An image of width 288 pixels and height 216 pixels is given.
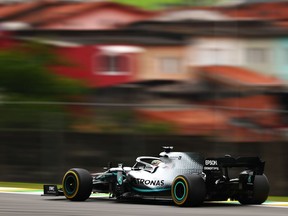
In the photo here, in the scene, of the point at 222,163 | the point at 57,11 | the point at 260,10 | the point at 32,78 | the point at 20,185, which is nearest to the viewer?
the point at 222,163

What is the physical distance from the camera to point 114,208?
1355cm

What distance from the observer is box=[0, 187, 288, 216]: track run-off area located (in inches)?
499

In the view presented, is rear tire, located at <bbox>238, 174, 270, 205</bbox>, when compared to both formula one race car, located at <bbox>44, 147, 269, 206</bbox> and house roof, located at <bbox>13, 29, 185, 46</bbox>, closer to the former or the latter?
formula one race car, located at <bbox>44, 147, 269, 206</bbox>

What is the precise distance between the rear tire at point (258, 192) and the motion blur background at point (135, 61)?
950 cm

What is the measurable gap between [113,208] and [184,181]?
115cm

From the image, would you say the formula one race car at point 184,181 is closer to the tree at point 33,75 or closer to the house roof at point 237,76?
the tree at point 33,75

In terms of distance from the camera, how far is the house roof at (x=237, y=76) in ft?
105

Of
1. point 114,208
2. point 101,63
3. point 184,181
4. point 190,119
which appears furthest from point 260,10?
point 114,208

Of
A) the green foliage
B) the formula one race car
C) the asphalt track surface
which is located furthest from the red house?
the asphalt track surface

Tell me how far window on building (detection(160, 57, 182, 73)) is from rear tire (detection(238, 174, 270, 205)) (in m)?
19.6

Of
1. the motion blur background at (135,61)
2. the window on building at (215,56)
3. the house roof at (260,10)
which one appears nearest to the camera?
the motion blur background at (135,61)

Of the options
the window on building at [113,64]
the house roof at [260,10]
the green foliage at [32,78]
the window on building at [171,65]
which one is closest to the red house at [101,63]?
the window on building at [113,64]

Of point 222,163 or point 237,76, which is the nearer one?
point 222,163

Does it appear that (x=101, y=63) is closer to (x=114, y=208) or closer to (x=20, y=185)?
(x=20, y=185)
